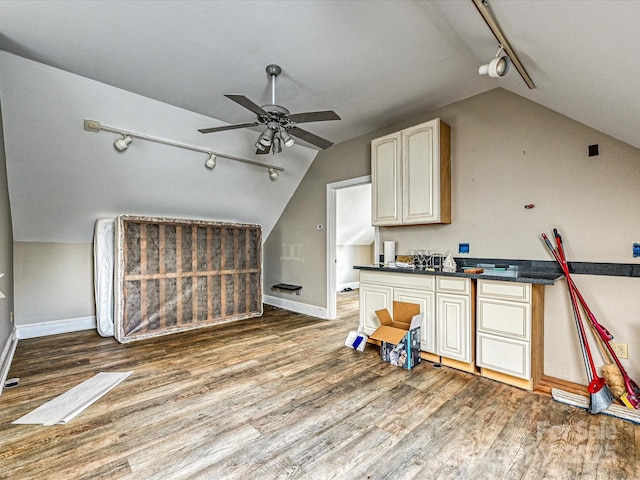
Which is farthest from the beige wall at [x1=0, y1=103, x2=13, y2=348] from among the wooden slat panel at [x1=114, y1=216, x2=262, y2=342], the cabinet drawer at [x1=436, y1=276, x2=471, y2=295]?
the cabinet drawer at [x1=436, y1=276, x2=471, y2=295]

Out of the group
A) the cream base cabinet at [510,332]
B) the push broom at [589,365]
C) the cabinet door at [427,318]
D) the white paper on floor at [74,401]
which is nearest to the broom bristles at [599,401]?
the push broom at [589,365]

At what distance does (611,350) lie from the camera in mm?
2307

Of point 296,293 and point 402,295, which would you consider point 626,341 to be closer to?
point 402,295

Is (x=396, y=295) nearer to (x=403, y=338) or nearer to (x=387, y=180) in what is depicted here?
(x=403, y=338)

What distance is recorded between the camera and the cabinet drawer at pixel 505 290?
2.44m

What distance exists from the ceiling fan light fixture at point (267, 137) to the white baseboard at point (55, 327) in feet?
12.1

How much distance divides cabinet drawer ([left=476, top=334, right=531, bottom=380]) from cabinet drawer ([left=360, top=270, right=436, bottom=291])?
2.12ft

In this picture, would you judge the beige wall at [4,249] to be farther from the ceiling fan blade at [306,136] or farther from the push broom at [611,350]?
the push broom at [611,350]

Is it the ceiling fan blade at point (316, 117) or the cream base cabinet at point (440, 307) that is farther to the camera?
the cream base cabinet at point (440, 307)

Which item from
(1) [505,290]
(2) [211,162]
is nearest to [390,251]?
(1) [505,290]

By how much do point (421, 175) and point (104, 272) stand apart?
4.17m

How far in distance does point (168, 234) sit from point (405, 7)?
3780 millimetres

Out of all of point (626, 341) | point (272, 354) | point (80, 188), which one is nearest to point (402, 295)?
point (272, 354)

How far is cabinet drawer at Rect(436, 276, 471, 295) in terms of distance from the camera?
2768mm
